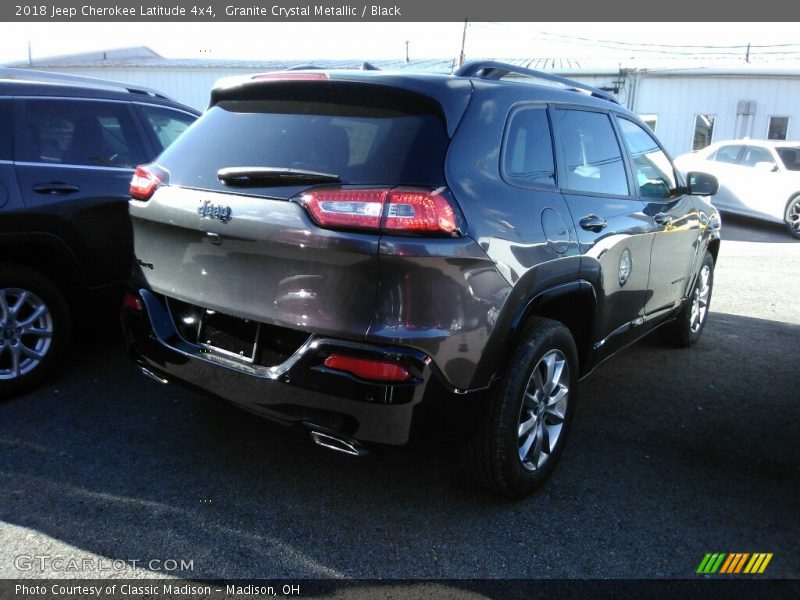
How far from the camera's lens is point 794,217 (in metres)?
12.9

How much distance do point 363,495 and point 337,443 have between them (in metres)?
0.64

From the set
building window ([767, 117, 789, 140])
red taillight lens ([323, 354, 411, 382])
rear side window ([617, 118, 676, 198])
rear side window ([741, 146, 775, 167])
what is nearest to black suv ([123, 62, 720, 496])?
red taillight lens ([323, 354, 411, 382])

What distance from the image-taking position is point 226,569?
8.41ft

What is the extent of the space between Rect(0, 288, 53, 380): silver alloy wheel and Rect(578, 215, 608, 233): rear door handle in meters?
3.07

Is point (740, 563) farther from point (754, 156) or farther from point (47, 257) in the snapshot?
point (754, 156)

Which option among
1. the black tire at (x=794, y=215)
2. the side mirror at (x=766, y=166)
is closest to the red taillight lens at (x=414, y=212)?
the black tire at (x=794, y=215)

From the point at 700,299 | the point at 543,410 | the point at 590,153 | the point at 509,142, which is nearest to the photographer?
the point at 509,142

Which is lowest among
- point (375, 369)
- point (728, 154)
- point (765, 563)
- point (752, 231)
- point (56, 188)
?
point (752, 231)

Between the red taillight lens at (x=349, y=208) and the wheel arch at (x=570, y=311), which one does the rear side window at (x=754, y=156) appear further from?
the red taillight lens at (x=349, y=208)

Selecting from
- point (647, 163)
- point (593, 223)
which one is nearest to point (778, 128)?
point (647, 163)

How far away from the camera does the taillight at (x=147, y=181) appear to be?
10.1 feet

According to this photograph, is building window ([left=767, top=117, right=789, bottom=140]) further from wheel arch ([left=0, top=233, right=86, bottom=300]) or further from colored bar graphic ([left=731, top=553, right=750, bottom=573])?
wheel arch ([left=0, top=233, right=86, bottom=300])

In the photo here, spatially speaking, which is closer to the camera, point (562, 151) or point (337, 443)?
point (337, 443)

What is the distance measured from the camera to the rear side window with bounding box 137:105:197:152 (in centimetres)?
474
